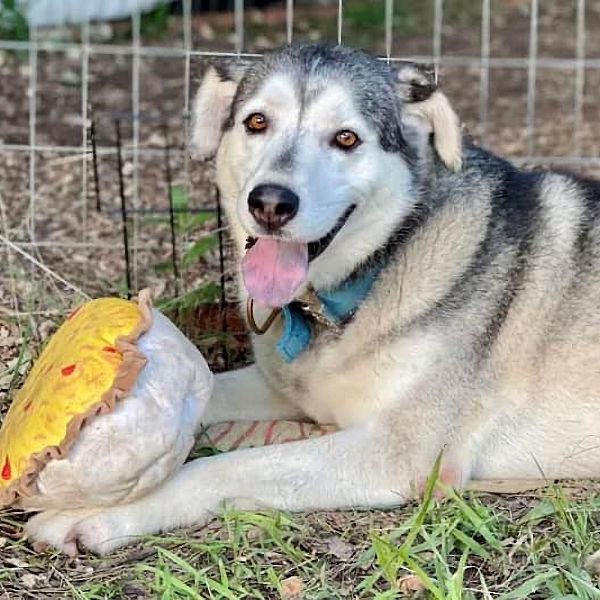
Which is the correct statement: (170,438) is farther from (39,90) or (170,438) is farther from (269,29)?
(269,29)

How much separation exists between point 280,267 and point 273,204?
0.26 metres

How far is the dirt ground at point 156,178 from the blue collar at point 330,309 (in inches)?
21.6

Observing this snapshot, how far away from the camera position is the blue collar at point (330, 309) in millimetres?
3783

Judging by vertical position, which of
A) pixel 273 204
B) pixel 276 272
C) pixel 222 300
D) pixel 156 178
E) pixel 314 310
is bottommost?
pixel 222 300

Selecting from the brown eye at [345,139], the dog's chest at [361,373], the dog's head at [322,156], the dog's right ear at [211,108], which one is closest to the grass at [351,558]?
the dog's chest at [361,373]

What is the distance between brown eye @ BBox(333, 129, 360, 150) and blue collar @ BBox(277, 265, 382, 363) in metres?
0.38

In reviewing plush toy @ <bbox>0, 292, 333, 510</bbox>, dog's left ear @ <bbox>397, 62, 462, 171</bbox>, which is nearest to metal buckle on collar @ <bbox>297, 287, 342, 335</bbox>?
plush toy @ <bbox>0, 292, 333, 510</bbox>

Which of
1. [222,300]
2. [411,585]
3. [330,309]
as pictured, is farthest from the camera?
[222,300]

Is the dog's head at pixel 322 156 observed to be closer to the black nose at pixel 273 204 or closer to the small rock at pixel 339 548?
the black nose at pixel 273 204

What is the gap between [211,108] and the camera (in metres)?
3.99

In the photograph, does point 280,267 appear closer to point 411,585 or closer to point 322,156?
point 322,156

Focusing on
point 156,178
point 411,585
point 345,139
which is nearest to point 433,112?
point 345,139

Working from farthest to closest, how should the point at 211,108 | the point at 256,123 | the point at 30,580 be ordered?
the point at 211,108 < the point at 256,123 < the point at 30,580

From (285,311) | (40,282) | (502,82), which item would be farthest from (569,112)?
(285,311)
